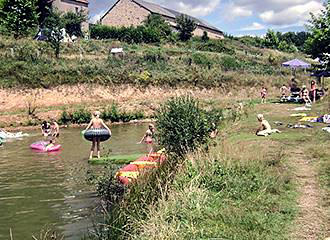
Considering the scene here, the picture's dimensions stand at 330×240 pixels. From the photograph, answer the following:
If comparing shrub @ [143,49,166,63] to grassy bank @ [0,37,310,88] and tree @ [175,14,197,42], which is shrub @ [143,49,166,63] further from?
tree @ [175,14,197,42]

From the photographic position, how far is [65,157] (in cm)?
1953

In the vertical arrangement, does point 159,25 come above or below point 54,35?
above

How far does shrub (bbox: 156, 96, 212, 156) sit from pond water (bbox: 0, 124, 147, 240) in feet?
8.44

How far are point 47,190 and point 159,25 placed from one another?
56.6 meters

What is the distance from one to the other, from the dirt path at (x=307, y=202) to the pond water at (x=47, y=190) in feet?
14.7

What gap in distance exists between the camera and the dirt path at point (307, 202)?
22.0ft

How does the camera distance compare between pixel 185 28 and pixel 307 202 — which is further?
pixel 185 28

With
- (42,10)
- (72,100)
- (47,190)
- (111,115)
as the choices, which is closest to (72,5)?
(42,10)

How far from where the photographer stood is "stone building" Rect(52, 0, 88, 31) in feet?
202

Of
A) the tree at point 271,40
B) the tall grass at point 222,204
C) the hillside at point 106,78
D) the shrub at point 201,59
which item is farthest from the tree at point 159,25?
the tall grass at point 222,204

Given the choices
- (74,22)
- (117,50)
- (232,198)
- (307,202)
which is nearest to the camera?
(307,202)

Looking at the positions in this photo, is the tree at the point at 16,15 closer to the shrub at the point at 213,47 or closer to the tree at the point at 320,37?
the shrub at the point at 213,47

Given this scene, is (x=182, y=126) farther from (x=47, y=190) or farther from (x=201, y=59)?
(x=201, y=59)

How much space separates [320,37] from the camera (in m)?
24.4
